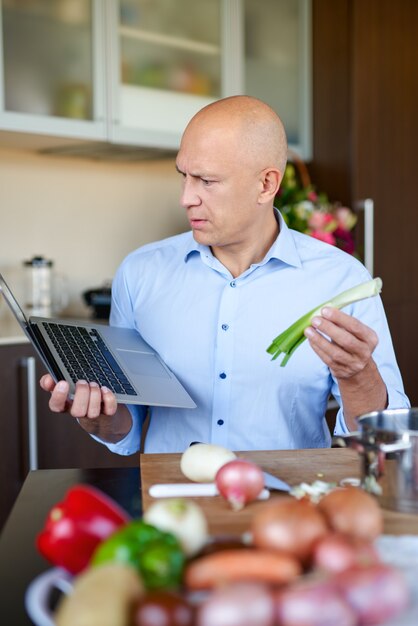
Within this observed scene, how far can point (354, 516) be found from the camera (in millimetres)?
864

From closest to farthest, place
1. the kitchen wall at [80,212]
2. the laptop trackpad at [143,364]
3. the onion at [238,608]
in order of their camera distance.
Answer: the onion at [238,608] < the laptop trackpad at [143,364] < the kitchen wall at [80,212]

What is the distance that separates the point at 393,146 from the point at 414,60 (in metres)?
0.40

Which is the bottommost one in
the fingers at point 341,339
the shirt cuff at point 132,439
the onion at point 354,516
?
the shirt cuff at point 132,439

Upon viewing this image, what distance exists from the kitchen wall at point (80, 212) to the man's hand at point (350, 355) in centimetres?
180

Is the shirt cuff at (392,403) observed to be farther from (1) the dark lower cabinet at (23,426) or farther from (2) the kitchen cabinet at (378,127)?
(2) the kitchen cabinet at (378,127)

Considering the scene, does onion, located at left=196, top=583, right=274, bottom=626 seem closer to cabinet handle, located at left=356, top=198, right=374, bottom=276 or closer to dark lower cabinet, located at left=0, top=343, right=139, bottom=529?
dark lower cabinet, located at left=0, top=343, right=139, bottom=529

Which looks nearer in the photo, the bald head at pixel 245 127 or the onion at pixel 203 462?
the onion at pixel 203 462

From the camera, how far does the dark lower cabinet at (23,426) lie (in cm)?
260

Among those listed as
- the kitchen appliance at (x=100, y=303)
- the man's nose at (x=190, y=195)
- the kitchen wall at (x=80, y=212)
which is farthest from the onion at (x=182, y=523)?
the kitchen wall at (x=80, y=212)

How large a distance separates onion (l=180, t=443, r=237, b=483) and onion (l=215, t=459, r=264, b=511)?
7 centimetres

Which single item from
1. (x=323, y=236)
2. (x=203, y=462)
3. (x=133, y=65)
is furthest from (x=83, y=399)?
(x=133, y=65)

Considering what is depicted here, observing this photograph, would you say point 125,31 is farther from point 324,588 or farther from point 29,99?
point 324,588

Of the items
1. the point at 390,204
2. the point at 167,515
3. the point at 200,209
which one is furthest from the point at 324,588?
the point at 390,204

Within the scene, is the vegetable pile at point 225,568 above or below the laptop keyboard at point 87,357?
below
